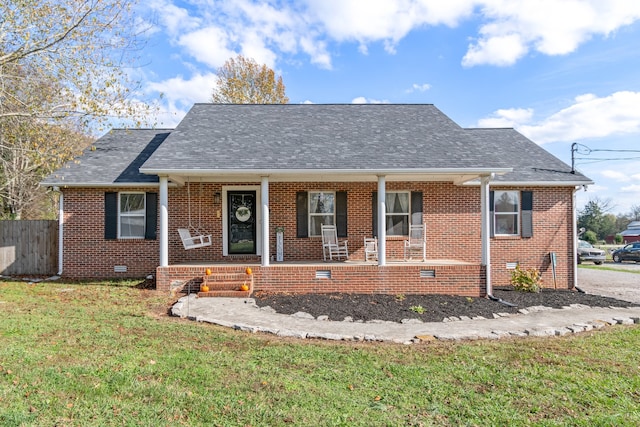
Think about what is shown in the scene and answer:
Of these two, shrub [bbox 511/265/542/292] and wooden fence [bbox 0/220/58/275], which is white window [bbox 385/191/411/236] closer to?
shrub [bbox 511/265/542/292]

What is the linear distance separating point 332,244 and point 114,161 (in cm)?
704

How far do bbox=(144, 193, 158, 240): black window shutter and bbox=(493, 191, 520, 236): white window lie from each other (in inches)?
386

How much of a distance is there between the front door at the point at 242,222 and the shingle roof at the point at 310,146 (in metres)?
1.77

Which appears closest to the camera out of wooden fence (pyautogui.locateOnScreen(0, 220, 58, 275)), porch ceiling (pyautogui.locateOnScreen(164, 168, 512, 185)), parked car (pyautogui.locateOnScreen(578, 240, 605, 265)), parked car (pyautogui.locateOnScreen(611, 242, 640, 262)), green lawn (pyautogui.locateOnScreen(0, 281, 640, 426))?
green lawn (pyautogui.locateOnScreen(0, 281, 640, 426))

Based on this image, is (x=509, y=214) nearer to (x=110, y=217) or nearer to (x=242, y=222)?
(x=242, y=222)

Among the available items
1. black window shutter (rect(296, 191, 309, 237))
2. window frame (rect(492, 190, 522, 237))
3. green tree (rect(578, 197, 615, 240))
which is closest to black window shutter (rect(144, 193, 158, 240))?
black window shutter (rect(296, 191, 309, 237))

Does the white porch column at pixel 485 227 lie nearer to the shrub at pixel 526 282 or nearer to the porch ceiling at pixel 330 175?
the porch ceiling at pixel 330 175

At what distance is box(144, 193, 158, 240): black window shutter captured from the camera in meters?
11.0

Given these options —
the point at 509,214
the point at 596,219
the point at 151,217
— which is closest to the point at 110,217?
the point at 151,217

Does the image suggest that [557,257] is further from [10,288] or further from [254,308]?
[10,288]

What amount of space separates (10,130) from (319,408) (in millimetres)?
14045

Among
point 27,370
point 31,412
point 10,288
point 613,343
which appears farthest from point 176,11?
point 613,343

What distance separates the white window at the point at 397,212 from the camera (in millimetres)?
11289

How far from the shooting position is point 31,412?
3.24 metres
